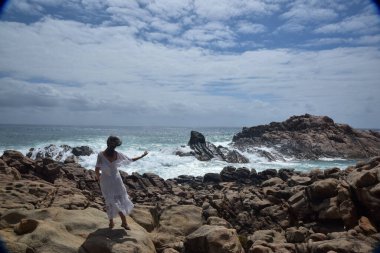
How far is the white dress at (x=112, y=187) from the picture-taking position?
712 cm

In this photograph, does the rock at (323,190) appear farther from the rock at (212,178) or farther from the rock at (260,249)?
the rock at (212,178)

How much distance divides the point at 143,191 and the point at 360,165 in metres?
9.65

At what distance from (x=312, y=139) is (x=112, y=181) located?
1628 inches


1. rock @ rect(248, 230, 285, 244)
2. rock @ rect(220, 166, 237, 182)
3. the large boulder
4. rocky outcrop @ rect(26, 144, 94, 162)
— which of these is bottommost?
rocky outcrop @ rect(26, 144, 94, 162)

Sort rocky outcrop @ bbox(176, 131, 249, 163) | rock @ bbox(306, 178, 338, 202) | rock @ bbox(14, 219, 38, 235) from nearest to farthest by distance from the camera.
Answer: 1. rock @ bbox(14, 219, 38, 235)
2. rock @ bbox(306, 178, 338, 202)
3. rocky outcrop @ bbox(176, 131, 249, 163)

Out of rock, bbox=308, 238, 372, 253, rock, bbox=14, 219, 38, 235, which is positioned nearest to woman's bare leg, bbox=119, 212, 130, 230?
rock, bbox=14, 219, 38, 235

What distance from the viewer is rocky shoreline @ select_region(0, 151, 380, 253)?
654cm

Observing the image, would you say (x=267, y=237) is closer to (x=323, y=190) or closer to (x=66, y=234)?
(x=323, y=190)

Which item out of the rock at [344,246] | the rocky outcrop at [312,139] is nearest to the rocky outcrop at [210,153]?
the rocky outcrop at [312,139]

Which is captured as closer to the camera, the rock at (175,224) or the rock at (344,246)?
the rock at (344,246)

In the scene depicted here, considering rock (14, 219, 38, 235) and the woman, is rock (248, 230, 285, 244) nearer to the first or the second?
the woman

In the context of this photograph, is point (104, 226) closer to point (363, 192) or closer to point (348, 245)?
point (348, 245)

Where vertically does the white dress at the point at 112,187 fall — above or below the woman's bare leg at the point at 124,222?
above

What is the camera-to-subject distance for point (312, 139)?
148ft
